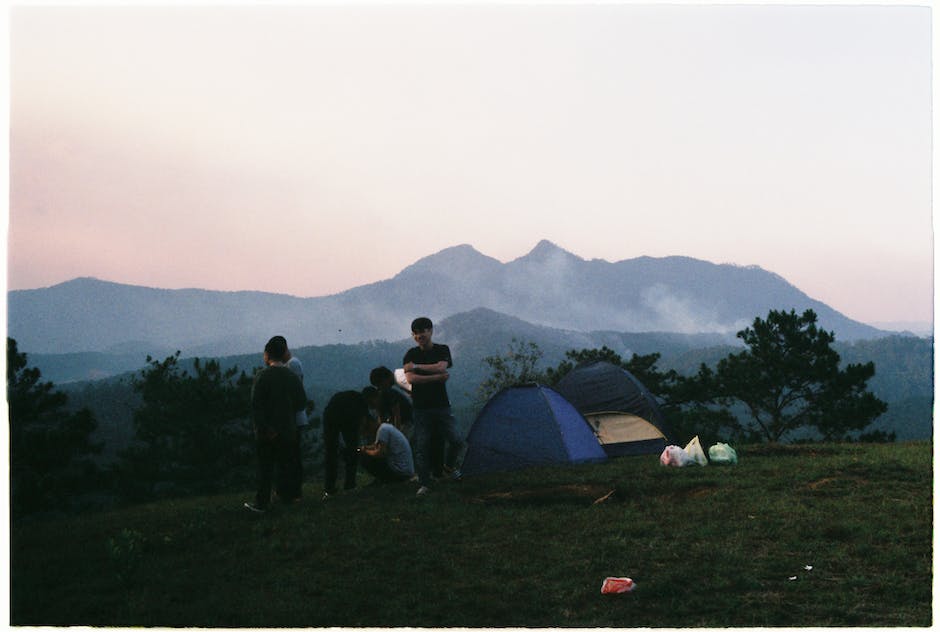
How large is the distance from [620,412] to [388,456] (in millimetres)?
7848

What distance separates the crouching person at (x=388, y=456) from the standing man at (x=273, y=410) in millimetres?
1605

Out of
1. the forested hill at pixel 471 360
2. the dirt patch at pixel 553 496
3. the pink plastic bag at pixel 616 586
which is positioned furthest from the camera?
the forested hill at pixel 471 360

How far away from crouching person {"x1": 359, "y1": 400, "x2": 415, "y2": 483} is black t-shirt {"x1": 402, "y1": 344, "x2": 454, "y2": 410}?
116cm

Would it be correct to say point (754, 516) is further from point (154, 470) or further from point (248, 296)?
point (248, 296)

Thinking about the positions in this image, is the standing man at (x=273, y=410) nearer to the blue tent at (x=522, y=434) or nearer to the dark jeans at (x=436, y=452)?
the dark jeans at (x=436, y=452)

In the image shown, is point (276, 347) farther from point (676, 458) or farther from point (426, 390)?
point (676, 458)

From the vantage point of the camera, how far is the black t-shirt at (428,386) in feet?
34.9

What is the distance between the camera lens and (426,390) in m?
10.7

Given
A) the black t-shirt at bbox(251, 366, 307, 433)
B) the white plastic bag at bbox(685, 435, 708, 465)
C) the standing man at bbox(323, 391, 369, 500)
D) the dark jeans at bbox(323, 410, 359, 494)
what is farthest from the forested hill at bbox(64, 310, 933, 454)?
the black t-shirt at bbox(251, 366, 307, 433)

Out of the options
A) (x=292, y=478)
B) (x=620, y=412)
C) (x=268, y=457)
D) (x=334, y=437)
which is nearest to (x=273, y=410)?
(x=268, y=457)

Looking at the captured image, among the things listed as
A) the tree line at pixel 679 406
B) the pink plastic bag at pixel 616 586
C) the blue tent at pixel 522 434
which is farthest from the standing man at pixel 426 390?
the tree line at pixel 679 406

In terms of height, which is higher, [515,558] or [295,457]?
[295,457]

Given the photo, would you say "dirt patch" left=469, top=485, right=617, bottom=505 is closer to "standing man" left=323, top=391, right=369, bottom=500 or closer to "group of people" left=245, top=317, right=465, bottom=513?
"group of people" left=245, top=317, right=465, bottom=513

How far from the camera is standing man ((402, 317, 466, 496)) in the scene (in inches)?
416
